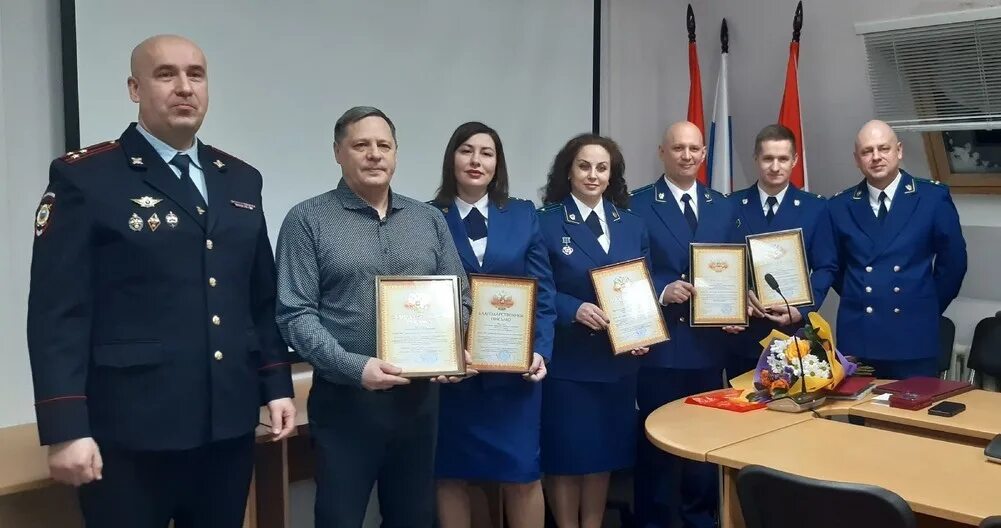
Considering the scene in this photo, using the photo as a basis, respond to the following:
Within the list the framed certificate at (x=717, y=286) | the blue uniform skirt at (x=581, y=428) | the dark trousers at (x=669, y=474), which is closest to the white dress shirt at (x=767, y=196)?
the framed certificate at (x=717, y=286)

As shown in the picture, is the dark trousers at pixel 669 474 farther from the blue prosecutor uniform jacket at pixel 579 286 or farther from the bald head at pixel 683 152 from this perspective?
the bald head at pixel 683 152

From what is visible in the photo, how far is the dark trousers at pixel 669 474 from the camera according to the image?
318 centimetres

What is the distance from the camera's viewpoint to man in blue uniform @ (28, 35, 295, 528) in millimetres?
1679

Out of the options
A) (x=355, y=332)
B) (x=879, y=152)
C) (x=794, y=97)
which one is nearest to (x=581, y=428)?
(x=355, y=332)

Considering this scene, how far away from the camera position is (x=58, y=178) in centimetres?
173

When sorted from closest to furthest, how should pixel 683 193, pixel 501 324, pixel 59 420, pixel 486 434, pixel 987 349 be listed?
pixel 59 420 → pixel 501 324 → pixel 486 434 → pixel 683 193 → pixel 987 349

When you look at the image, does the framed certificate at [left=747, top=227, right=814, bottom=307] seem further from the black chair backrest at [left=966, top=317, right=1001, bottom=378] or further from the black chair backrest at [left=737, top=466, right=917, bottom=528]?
the black chair backrest at [left=737, top=466, right=917, bottom=528]

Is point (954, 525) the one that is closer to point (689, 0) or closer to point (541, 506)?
point (541, 506)

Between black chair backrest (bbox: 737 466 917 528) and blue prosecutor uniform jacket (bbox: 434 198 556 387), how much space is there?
3.10ft

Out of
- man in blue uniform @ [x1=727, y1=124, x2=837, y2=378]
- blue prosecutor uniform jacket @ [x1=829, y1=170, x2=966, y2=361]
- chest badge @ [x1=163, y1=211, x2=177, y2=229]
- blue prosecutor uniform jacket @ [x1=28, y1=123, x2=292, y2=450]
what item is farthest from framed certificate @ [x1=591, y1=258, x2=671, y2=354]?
chest badge @ [x1=163, y1=211, x2=177, y2=229]

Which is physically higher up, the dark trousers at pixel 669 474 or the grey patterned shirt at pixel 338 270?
the grey patterned shirt at pixel 338 270

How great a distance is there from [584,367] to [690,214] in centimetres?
78

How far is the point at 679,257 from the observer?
10.5ft

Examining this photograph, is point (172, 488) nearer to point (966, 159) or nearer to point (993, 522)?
point (993, 522)
